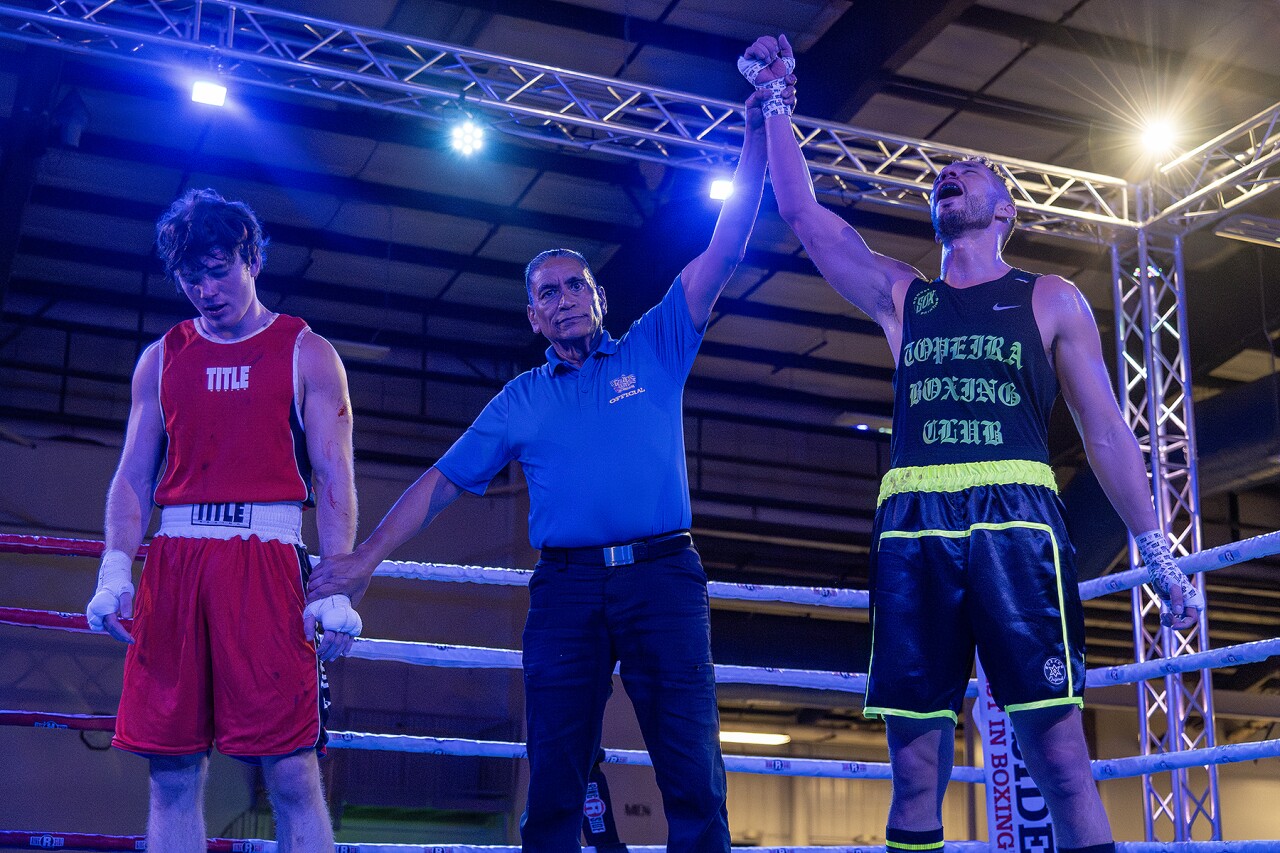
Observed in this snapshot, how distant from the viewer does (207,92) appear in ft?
23.9

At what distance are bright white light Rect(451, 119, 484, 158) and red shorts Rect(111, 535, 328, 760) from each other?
574 centimetres

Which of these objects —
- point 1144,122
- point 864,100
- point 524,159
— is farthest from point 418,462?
point 1144,122

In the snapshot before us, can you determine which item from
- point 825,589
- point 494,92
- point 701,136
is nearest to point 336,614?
point 825,589

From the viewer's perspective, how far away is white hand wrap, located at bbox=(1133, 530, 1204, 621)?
246 centimetres

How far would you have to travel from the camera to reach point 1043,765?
242 centimetres

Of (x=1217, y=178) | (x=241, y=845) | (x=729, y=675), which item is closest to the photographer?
(x=241, y=845)

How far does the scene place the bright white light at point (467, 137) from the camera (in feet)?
26.1

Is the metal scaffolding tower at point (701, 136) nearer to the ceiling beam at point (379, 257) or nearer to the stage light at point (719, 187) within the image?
the stage light at point (719, 187)

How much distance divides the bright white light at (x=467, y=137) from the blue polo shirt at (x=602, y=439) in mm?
5239

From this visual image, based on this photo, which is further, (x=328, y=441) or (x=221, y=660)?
(x=328, y=441)

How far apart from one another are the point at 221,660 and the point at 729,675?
1.86 metres

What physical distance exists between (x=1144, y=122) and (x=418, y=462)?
25.7 ft

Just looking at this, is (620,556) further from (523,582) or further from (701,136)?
(701,136)

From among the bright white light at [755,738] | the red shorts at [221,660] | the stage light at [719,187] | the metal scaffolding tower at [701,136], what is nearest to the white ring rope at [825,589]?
the red shorts at [221,660]
